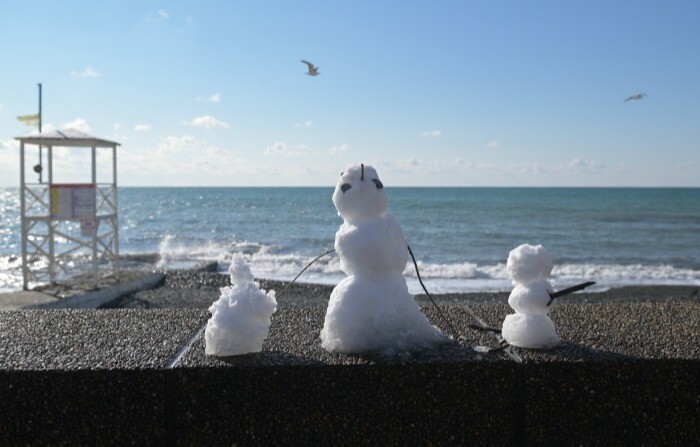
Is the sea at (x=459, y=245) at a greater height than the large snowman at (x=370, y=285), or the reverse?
the large snowman at (x=370, y=285)

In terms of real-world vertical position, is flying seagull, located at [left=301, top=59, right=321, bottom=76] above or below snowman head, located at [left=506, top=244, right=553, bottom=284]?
above

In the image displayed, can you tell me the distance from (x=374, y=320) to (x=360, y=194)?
2.83 ft

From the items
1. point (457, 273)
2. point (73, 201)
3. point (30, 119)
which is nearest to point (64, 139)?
point (73, 201)

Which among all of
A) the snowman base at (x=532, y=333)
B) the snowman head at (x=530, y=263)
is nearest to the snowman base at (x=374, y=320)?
the snowman base at (x=532, y=333)

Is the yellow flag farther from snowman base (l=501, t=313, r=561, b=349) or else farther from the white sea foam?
snowman base (l=501, t=313, r=561, b=349)

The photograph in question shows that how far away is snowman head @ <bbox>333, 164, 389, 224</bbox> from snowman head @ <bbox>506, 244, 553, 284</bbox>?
39.3 inches

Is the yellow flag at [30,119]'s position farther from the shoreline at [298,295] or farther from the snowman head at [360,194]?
the snowman head at [360,194]

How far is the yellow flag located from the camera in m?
10.6

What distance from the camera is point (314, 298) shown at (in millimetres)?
Result: 12094

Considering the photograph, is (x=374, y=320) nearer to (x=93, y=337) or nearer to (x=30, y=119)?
(x=93, y=337)

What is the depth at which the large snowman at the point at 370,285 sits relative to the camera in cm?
352

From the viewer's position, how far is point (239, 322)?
3.38 meters

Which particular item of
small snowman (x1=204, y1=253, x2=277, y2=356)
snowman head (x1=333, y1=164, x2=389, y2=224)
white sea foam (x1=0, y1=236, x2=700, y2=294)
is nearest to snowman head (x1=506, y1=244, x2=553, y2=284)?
snowman head (x1=333, y1=164, x2=389, y2=224)

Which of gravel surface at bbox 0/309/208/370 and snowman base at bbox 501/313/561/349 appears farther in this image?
snowman base at bbox 501/313/561/349
